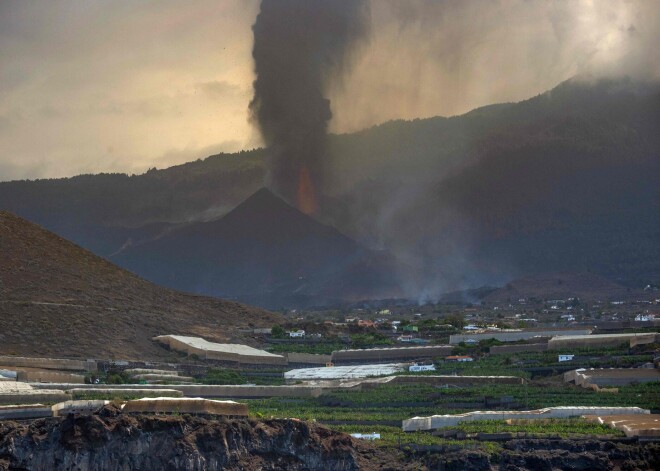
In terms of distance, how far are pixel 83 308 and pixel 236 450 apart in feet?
129

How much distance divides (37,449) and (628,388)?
29.5 metres

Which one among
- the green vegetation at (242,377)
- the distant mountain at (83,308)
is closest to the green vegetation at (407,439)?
the green vegetation at (242,377)

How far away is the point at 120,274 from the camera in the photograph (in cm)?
12612

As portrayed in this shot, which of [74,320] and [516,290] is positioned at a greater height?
[516,290]

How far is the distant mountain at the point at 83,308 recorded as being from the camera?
348ft

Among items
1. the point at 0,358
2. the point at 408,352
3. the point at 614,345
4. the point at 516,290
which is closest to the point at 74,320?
the point at 0,358

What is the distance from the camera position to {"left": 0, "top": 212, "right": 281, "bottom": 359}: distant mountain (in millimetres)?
105938

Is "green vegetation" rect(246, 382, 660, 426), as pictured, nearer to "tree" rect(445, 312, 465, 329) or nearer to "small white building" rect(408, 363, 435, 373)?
"small white building" rect(408, 363, 435, 373)

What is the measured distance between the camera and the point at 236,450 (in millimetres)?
74500

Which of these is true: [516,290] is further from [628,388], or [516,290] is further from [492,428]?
[492,428]

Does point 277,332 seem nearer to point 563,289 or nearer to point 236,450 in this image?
point 236,450

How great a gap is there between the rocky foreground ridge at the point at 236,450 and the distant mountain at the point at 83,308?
28.5 m

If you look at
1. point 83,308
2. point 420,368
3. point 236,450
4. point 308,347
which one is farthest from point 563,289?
point 236,450

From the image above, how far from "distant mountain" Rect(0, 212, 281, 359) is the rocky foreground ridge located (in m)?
28.5
